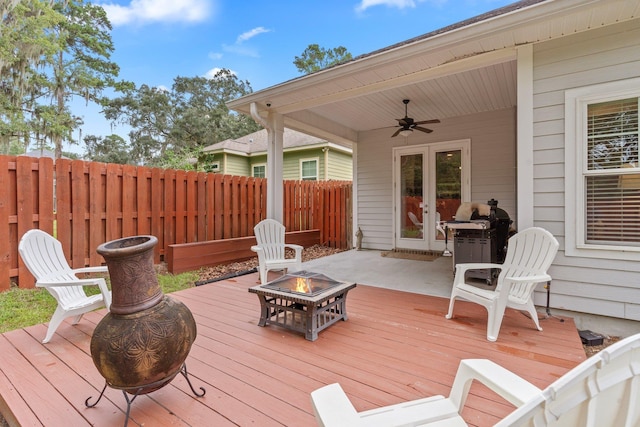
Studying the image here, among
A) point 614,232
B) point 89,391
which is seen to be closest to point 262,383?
point 89,391

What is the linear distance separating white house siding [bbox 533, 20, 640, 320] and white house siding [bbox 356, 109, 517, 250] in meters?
2.92

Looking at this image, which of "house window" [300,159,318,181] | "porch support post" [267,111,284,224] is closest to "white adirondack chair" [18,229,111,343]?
"porch support post" [267,111,284,224]

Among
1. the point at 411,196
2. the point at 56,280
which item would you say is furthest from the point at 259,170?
the point at 56,280

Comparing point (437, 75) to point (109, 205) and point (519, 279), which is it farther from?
point (109, 205)

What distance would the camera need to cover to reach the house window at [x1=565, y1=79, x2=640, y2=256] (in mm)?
2688

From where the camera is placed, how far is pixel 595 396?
2.62ft

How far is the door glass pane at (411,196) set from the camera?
259 inches

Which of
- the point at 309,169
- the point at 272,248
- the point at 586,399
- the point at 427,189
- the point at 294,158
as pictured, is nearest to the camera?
the point at 586,399

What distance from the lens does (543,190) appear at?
9.86 ft

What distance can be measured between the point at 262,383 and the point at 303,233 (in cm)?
574

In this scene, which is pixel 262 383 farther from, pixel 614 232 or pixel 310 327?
pixel 614 232

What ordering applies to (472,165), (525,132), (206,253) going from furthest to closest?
(472,165) → (206,253) → (525,132)

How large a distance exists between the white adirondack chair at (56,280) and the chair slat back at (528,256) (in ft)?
11.6

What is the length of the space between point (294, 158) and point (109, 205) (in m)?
8.06
